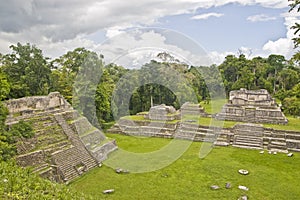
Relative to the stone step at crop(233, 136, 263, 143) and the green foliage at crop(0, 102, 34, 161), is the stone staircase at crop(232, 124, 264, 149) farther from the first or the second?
the green foliage at crop(0, 102, 34, 161)

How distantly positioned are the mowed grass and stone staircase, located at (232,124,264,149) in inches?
43.8

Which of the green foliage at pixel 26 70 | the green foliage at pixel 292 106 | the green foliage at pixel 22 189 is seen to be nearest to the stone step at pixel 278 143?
the green foliage at pixel 292 106

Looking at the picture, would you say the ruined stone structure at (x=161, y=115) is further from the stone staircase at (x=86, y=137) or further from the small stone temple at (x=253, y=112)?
the stone staircase at (x=86, y=137)

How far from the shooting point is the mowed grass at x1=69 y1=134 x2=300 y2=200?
8.76 meters

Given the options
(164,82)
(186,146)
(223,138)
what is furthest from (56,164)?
(164,82)

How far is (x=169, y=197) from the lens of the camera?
858 cm

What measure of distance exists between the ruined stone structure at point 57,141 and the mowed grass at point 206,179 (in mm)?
791

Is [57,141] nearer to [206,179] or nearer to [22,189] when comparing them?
[22,189]

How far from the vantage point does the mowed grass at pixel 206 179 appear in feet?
28.7

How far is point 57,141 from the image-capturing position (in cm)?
1163

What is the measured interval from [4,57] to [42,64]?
2730 mm

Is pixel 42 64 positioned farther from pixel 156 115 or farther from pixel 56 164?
pixel 56 164

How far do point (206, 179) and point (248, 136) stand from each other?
619 centimetres

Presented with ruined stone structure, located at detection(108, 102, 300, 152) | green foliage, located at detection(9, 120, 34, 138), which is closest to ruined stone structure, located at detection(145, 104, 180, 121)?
ruined stone structure, located at detection(108, 102, 300, 152)
